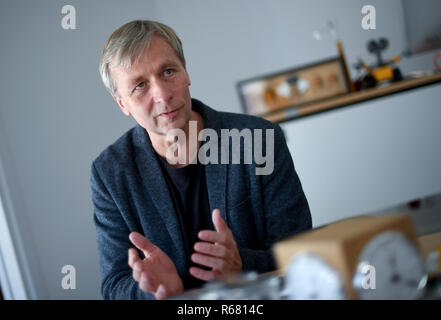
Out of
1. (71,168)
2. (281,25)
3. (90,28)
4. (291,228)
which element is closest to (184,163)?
(291,228)

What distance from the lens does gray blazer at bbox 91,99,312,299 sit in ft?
4.03

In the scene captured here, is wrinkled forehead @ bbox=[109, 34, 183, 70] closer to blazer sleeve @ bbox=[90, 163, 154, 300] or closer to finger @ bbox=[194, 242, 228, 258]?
blazer sleeve @ bbox=[90, 163, 154, 300]

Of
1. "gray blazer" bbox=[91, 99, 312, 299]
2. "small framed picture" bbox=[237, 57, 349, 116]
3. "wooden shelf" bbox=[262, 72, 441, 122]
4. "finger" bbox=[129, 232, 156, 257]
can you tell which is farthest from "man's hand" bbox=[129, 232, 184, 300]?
"small framed picture" bbox=[237, 57, 349, 116]

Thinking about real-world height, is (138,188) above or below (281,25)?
below

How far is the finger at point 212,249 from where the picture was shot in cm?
90

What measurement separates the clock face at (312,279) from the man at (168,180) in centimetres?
54

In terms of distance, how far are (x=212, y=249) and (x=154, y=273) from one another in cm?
13

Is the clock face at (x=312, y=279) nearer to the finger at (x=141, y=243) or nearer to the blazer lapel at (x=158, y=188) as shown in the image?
the finger at (x=141, y=243)

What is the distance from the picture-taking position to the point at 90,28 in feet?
8.12

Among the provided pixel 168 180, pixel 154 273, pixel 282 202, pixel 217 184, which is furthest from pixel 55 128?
pixel 154 273

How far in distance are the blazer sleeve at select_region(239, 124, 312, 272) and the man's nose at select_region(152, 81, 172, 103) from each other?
35 cm
